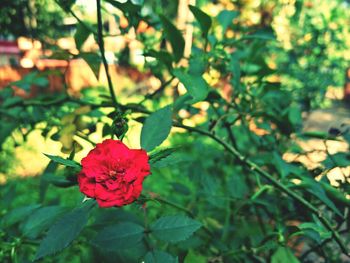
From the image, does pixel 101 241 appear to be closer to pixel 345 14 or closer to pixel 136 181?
pixel 136 181

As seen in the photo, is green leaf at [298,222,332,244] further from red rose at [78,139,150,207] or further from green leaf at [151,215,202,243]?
red rose at [78,139,150,207]

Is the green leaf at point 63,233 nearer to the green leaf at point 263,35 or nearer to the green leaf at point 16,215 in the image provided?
the green leaf at point 16,215

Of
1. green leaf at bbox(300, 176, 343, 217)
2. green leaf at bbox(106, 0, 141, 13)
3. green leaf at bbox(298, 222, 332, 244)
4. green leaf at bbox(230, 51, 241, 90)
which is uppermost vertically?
green leaf at bbox(106, 0, 141, 13)

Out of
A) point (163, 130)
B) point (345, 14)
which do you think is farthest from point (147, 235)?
point (345, 14)

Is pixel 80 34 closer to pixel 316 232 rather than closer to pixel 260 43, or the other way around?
pixel 260 43

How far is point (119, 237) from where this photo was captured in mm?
610

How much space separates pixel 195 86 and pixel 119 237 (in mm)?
308

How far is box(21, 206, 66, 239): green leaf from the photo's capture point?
0.78 metres

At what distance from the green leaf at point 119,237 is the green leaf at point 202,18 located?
45 centimetres

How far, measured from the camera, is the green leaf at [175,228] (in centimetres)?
58

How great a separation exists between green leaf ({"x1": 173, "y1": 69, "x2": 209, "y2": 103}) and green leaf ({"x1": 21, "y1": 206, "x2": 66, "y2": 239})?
1.29ft

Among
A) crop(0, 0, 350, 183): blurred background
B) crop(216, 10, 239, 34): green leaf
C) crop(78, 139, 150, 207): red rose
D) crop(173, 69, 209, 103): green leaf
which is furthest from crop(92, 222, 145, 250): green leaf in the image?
crop(216, 10, 239, 34): green leaf

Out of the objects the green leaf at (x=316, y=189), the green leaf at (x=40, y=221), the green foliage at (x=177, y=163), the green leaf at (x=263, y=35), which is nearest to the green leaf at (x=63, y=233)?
the green foliage at (x=177, y=163)

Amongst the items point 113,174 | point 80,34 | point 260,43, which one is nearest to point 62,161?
point 113,174
